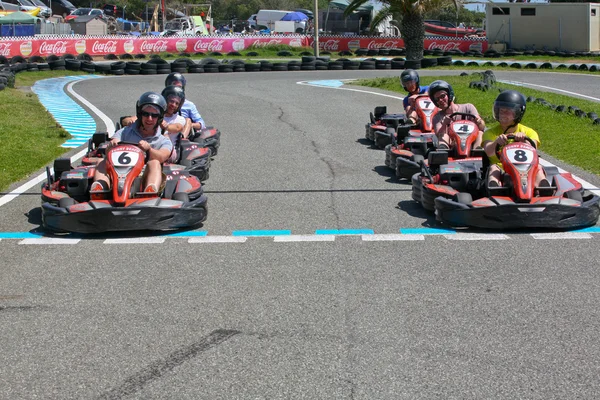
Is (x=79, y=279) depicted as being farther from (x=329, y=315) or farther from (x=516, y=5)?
(x=516, y=5)

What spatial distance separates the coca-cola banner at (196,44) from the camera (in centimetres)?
3534

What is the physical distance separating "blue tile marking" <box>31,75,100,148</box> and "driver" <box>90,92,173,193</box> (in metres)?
5.00

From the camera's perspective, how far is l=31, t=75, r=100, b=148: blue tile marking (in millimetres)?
14547

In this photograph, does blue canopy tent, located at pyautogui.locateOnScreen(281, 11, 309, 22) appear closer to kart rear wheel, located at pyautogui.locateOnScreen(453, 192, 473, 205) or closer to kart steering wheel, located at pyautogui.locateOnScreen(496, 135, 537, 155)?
kart steering wheel, located at pyautogui.locateOnScreen(496, 135, 537, 155)

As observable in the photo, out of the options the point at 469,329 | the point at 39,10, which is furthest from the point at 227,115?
the point at 39,10

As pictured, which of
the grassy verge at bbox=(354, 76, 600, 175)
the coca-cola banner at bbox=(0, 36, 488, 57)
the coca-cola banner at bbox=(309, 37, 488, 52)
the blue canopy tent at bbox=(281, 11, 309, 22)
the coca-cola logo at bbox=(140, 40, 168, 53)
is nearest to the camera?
the grassy verge at bbox=(354, 76, 600, 175)

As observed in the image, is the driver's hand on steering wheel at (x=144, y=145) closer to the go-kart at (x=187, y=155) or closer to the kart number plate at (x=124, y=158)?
the kart number plate at (x=124, y=158)

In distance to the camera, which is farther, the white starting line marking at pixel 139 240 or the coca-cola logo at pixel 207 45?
the coca-cola logo at pixel 207 45

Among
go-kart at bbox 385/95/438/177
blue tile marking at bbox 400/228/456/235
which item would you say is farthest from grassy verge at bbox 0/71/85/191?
blue tile marking at bbox 400/228/456/235

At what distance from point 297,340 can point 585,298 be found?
1.84 metres

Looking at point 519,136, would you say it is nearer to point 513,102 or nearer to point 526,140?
point 526,140

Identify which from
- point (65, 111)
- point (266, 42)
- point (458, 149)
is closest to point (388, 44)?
point (266, 42)

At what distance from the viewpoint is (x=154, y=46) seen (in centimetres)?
4056

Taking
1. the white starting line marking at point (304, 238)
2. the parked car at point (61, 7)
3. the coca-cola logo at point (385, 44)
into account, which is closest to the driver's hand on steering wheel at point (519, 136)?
the white starting line marking at point (304, 238)
